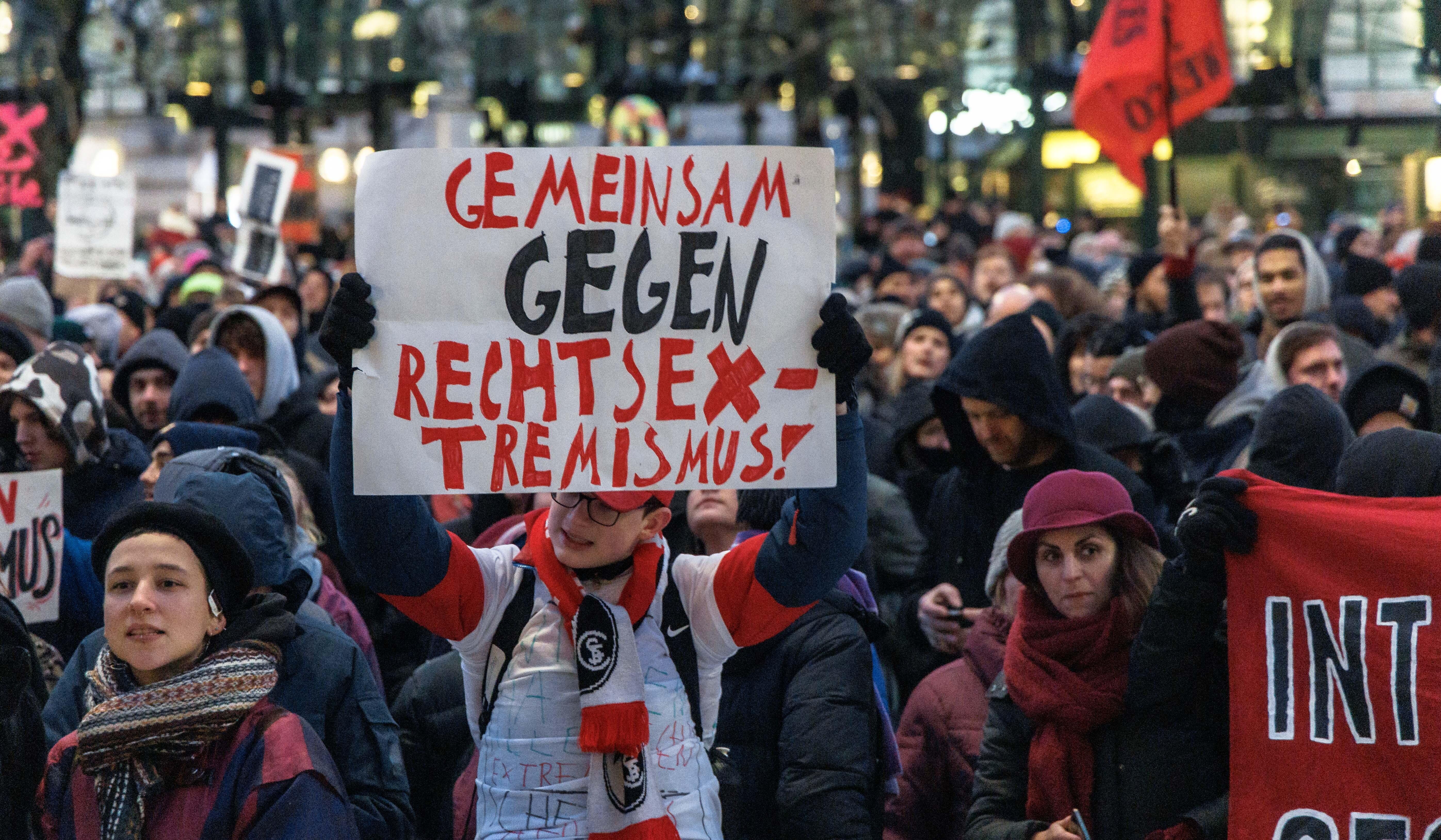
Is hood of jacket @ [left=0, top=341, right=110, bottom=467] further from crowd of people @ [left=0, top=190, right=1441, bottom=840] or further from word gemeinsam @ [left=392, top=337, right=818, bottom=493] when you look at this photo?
word gemeinsam @ [left=392, top=337, right=818, bottom=493]

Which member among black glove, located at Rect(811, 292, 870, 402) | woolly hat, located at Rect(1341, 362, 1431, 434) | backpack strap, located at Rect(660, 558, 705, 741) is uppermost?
black glove, located at Rect(811, 292, 870, 402)

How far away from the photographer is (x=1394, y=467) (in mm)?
3650

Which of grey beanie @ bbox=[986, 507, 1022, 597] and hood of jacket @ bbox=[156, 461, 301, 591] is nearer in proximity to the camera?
hood of jacket @ bbox=[156, 461, 301, 591]

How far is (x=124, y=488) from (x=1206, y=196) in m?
22.9

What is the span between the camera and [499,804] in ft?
9.68

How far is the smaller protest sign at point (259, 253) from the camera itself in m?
10.5

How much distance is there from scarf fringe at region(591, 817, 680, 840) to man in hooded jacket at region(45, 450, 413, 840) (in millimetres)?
563

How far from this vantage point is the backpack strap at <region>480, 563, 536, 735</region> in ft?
9.90

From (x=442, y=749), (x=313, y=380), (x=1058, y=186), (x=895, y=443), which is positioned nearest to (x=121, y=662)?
Answer: (x=442, y=749)

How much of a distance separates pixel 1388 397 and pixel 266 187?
7601mm

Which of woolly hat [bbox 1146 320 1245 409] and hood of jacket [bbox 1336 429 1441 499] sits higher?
woolly hat [bbox 1146 320 1245 409]

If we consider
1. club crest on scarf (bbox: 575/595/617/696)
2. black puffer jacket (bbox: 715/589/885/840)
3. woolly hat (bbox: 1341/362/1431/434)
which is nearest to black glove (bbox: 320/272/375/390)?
club crest on scarf (bbox: 575/595/617/696)

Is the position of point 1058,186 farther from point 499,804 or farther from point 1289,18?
point 499,804

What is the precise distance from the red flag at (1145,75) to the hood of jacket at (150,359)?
4.76 meters
